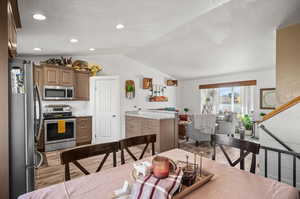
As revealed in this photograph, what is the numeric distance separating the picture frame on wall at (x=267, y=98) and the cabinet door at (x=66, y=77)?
573cm

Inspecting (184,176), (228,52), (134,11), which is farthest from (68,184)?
(228,52)

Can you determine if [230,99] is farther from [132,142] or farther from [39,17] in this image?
[39,17]

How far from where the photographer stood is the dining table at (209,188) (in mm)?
989

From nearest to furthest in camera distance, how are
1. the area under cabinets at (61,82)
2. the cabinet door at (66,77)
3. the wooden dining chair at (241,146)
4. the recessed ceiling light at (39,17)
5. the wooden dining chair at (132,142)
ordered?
1. the wooden dining chair at (241,146)
2. the wooden dining chair at (132,142)
3. the recessed ceiling light at (39,17)
4. the area under cabinets at (61,82)
5. the cabinet door at (66,77)

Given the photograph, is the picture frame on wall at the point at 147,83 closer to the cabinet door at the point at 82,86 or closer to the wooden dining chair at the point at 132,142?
the cabinet door at the point at 82,86

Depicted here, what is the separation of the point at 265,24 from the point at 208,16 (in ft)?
3.58

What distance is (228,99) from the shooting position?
20.3 ft

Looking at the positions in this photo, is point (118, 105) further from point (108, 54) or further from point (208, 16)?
point (208, 16)

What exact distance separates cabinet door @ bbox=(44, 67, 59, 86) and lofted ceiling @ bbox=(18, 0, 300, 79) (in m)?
0.48

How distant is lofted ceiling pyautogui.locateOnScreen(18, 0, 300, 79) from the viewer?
2377 millimetres

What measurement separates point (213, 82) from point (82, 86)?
470cm

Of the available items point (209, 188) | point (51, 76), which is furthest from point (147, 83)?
point (209, 188)

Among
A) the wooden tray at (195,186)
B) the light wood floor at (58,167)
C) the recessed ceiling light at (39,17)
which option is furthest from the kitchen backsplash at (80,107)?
the wooden tray at (195,186)

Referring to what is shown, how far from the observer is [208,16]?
306cm
